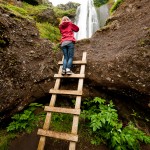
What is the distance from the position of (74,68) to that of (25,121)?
7.04 ft

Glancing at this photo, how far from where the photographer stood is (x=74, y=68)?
5473mm

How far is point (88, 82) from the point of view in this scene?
5230mm

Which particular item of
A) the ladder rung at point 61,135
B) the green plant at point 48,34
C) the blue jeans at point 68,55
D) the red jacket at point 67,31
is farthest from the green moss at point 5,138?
the green plant at point 48,34

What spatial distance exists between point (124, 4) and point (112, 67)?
490 cm

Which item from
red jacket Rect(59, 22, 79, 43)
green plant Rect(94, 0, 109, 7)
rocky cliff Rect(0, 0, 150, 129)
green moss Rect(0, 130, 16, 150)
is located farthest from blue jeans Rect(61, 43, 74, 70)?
green plant Rect(94, 0, 109, 7)

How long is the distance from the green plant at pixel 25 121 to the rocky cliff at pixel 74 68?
209mm

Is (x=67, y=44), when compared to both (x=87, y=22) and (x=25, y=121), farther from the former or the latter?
(x=87, y=22)

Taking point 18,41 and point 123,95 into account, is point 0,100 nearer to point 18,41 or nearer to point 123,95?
point 18,41

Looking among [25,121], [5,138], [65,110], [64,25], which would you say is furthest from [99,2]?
[5,138]

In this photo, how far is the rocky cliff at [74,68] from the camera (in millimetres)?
4641

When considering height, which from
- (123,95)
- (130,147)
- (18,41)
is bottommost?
(130,147)

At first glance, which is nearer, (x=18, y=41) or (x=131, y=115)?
(x=131, y=115)

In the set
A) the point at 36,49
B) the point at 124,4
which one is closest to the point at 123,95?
the point at 36,49

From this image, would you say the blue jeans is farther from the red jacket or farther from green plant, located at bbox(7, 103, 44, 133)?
green plant, located at bbox(7, 103, 44, 133)
